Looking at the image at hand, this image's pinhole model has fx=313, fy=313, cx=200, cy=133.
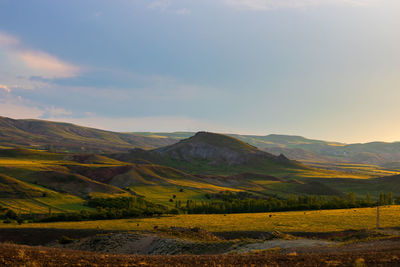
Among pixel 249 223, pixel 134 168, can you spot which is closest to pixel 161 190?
pixel 134 168

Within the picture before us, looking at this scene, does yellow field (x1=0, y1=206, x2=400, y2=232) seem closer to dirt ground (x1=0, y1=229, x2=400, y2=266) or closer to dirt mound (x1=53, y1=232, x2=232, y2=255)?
dirt ground (x1=0, y1=229, x2=400, y2=266)

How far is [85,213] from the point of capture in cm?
9044

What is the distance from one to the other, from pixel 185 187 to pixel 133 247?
122 metres

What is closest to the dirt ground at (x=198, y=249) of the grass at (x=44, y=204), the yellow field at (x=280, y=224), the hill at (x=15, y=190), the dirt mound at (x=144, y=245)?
the dirt mound at (x=144, y=245)

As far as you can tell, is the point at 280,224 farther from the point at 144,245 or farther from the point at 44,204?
the point at 44,204

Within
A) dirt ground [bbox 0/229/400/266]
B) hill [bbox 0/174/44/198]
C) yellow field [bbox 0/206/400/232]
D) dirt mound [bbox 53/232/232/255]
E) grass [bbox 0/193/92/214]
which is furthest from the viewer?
hill [bbox 0/174/44/198]

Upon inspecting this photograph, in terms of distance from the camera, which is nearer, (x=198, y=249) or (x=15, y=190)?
(x=198, y=249)

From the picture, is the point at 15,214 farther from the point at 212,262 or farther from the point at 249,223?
the point at 212,262

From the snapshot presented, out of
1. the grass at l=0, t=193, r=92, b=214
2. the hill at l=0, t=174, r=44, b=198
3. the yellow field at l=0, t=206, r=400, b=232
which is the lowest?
the grass at l=0, t=193, r=92, b=214

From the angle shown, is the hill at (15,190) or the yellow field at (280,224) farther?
the hill at (15,190)

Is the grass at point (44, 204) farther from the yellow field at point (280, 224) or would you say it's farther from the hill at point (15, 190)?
the yellow field at point (280, 224)

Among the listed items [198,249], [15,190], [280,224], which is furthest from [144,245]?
[15,190]

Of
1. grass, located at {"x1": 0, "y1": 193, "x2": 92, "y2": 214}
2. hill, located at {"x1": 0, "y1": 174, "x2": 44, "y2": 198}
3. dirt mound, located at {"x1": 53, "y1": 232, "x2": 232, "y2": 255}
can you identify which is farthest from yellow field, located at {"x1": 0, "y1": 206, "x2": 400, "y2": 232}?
hill, located at {"x1": 0, "y1": 174, "x2": 44, "y2": 198}

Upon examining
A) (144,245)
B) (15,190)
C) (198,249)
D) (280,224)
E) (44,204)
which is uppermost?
(198,249)
